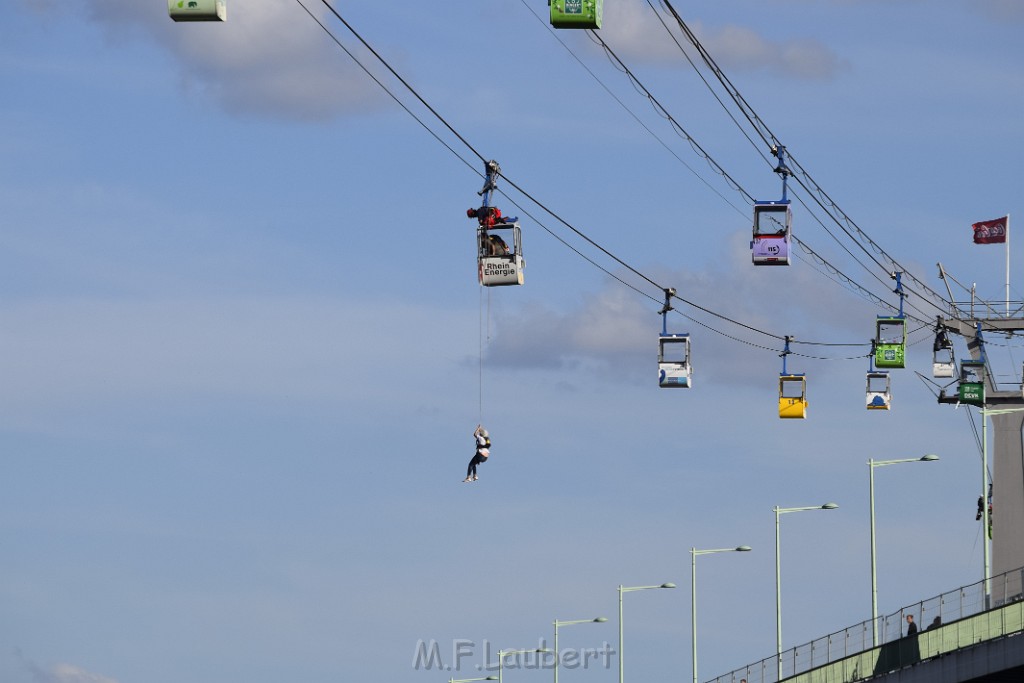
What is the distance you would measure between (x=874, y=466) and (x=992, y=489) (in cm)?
3502

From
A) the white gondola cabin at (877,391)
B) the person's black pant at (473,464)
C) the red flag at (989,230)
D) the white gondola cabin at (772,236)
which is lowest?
the person's black pant at (473,464)

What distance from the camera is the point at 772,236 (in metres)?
60.8

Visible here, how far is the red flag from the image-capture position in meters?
110

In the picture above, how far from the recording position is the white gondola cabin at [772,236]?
60.7 m

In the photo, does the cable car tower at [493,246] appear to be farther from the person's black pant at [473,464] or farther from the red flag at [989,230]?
the red flag at [989,230]

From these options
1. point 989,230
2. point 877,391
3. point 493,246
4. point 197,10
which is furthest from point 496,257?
point 989,230

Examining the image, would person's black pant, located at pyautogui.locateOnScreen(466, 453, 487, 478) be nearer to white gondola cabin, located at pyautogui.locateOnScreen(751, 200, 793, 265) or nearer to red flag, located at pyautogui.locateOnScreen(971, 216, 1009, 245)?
Result: white gondola cabin, located at pyautogui.locateOnScreen(751, 200, 793, 265)

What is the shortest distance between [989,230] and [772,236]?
52.7m

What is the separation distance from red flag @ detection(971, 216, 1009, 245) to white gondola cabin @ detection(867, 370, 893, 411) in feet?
82.0

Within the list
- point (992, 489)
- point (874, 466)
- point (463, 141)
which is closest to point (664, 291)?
point (463, 141)

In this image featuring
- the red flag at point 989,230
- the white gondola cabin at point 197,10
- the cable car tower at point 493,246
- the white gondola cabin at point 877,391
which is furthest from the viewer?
Result: the red flag at point 989,230

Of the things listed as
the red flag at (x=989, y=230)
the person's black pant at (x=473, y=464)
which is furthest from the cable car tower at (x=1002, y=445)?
the person's black pant at (x=473, y=464)

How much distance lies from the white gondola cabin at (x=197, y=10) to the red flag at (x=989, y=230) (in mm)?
81914

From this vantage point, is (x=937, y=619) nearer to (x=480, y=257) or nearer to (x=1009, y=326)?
(x=480, y=257)
